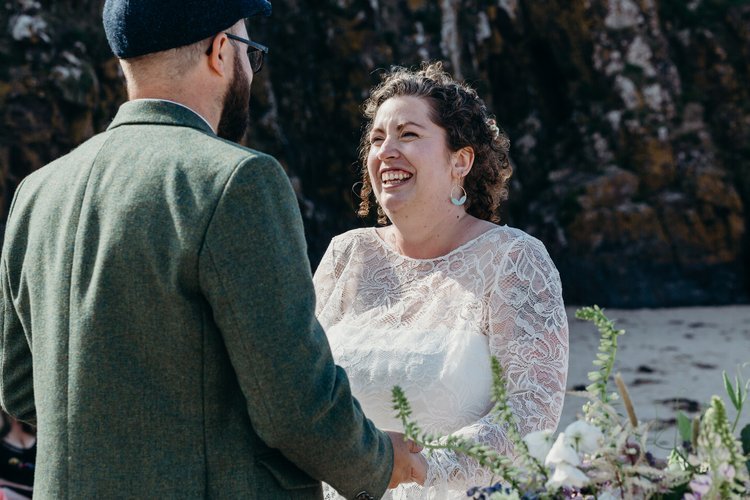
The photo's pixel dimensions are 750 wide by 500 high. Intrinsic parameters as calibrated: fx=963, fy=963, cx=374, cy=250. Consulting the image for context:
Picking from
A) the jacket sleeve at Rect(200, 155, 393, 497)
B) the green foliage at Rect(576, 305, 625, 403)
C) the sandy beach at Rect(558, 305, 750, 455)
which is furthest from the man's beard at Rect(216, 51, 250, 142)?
the sandy beach at Rect(558, 305, 750, 455)

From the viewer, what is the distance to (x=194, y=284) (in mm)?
1550

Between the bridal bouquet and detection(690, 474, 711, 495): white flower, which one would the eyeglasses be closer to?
the bridal bouquet

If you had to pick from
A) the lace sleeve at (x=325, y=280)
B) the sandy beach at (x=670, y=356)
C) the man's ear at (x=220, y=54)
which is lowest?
the sandy beach at (x=670, y=356)

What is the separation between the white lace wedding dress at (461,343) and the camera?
7.63 feet

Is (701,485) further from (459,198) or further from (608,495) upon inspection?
(459,198)

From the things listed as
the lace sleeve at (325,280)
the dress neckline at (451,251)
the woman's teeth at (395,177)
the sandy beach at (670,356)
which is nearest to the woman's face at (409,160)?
the woman's teeth at (395,177)

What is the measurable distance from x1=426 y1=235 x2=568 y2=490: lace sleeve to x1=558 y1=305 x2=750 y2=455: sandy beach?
18.8ft

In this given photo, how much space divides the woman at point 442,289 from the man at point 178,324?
24.2 inches

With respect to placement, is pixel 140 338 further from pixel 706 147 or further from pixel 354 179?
pixel 706 147

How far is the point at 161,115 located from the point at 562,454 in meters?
0.90

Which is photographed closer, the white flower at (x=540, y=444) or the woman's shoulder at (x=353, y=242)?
the white flower at (x=540, y=444)

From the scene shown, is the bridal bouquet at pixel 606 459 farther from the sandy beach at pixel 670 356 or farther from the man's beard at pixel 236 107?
the sandy beach at pixel 670 356

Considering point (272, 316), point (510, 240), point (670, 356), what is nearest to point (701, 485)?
point (272, 316)

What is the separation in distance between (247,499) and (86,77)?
377 inches
